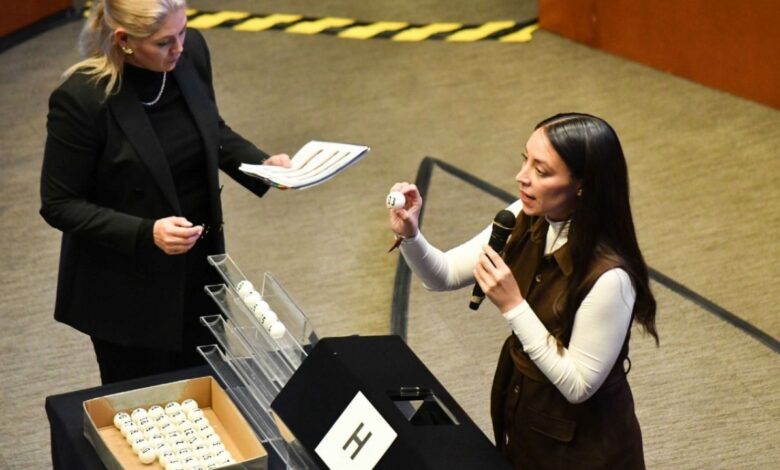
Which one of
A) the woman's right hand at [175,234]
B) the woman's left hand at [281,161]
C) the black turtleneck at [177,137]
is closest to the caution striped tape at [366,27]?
the woman's left hand at [281,161]

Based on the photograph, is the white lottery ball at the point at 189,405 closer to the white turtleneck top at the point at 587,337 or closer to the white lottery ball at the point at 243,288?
the white lottery ball at the point at 243,288

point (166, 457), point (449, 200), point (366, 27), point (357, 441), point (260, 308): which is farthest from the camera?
point (366, 27)

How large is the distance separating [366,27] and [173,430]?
6052mm

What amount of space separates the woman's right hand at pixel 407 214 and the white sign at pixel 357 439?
1.73 feet

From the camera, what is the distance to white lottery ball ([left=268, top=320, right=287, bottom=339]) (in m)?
3.13

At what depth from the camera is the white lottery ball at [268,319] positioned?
314cm

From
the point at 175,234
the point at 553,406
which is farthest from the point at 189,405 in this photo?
the point at 553,406

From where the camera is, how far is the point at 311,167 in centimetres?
362

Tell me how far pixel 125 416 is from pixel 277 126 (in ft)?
14.1

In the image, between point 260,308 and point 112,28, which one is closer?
point 260,308

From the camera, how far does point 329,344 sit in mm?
2967

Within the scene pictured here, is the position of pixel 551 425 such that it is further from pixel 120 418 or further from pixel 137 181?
pixel 137 181

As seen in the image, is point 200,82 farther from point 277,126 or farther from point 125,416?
point 277,126

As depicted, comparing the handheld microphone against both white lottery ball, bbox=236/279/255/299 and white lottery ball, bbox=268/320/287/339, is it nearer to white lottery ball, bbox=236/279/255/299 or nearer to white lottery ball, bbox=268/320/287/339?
white lottery ball, bbox=268/320/287/339
